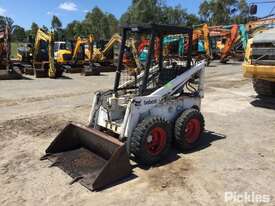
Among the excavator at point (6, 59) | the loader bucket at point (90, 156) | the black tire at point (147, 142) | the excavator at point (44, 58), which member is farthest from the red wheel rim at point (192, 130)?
the excavator at point (6, 59)

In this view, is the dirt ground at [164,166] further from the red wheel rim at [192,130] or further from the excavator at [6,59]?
the excavator at [6,59]

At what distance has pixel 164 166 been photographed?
5.25m

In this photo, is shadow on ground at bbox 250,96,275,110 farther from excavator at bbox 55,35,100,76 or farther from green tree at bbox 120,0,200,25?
green tree at bbox 120,0,200,25

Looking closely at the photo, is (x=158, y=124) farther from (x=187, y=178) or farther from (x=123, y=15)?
(x=123, y=15)

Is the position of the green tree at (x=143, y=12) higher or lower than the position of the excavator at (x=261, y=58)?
higher

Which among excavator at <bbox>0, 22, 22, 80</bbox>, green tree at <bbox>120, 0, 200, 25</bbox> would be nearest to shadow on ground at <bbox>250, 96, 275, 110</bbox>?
excavator at <bbox>0, 22, 22, 80</bbox>

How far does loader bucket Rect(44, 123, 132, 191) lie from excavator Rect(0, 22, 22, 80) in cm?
1141

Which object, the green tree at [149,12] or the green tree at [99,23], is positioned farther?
the green tree at [99,23]

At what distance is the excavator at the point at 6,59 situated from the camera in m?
16.1

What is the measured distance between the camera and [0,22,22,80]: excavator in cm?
1608

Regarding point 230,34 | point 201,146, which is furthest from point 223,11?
point 201,146

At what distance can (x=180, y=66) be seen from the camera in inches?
246

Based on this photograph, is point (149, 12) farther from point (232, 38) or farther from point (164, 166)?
point (164, 166)

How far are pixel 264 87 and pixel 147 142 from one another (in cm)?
656
